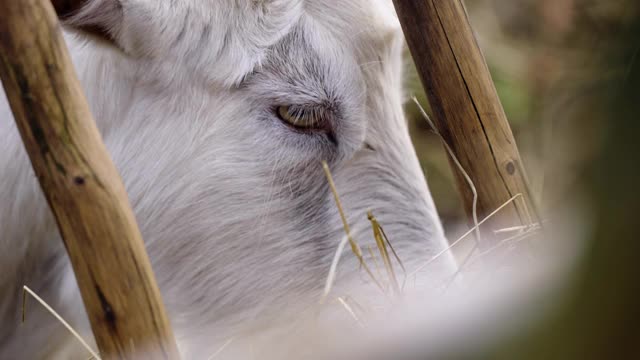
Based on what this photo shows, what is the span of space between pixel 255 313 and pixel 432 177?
8.29ft

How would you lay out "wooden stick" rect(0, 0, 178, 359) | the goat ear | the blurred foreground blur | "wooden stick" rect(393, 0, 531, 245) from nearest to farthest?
the blurred foreground blur < "wooden stick" rect(0, 0, 178, 359) < the goat ear < "wooden stick" rect(393, 0, 531, 245)

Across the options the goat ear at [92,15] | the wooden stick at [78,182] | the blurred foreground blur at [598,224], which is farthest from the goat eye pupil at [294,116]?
the blurred foreground blur at [598,224]

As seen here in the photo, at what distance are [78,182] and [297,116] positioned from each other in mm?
684

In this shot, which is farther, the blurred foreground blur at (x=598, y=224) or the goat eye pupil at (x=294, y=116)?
the goat eye pupil at (x=294, y=116)

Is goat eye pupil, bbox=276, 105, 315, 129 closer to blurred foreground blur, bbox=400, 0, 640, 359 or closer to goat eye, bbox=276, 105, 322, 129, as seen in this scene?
goat eye, bbox=276, 105, 322, 129

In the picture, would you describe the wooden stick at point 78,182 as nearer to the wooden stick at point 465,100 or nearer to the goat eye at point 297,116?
the goat eye at point 297,116

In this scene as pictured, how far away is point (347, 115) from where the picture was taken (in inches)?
61.9

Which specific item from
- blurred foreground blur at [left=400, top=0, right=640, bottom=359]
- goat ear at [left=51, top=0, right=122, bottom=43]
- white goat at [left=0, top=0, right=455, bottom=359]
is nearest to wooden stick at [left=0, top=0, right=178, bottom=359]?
goat ear at [left=51, top=0, right=122, bottom=43]

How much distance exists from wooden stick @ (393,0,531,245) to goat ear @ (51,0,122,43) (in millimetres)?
515

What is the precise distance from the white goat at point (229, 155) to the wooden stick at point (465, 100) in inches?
5.7

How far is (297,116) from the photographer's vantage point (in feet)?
5.05

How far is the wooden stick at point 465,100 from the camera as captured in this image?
148 cm

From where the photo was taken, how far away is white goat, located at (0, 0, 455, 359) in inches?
58.4

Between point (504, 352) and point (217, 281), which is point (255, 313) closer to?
point (217, 281)
